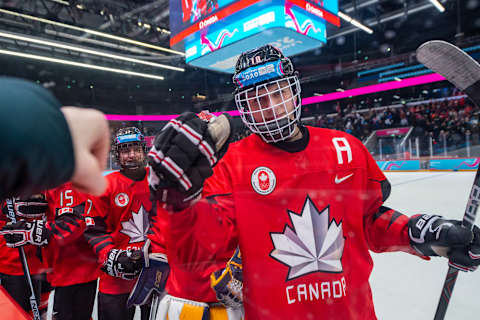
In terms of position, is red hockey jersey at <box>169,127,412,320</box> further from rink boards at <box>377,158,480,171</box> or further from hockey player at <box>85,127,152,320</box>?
rink boards at <box>377,158,480,171</box>

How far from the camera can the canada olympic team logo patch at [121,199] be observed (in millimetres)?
1726

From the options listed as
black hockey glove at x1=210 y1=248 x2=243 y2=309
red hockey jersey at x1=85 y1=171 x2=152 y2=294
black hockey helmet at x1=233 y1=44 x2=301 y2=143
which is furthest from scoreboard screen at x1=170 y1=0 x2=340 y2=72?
black hockey glove at x1=210 y1=248 x2=243 y2=309

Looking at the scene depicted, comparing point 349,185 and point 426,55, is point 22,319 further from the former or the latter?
point 426,55

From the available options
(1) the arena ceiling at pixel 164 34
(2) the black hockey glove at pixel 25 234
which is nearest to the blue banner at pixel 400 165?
(1) the arena ceiling at pixel 164 34

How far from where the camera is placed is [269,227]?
0.95 meters

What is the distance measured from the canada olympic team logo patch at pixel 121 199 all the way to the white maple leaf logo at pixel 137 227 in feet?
0.26

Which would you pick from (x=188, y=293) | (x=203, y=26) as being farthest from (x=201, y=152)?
(x=203, y=26)

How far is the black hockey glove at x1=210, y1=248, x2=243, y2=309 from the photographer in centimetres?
108

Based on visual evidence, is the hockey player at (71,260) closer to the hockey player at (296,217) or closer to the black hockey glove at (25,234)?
the black hockey glove at (25,234)

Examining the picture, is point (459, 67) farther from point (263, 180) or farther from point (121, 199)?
point (121, 199)

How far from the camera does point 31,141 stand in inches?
9.2

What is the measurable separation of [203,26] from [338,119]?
11465 mm

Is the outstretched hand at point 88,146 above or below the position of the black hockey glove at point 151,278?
above

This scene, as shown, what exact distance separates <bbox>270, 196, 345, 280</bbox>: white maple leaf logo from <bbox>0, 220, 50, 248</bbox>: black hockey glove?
147cm
